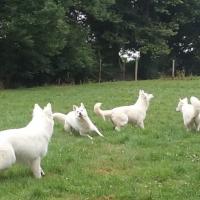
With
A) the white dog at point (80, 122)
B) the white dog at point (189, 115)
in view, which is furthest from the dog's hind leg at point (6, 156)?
the white dog at point (189, 115)

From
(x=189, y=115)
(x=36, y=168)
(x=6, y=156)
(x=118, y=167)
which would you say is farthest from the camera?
(x=189, y=115)

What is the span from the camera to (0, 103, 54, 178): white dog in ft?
28.8

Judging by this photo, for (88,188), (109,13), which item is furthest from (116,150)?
(109,13)

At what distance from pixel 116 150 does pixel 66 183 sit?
2.97m

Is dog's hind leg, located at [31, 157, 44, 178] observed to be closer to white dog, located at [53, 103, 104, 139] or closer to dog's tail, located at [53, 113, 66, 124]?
white dog, located at [53, 103, 104, 139]

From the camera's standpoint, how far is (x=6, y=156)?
28.6 ft

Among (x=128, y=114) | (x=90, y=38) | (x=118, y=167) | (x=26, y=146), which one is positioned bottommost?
(x=118, y=167)

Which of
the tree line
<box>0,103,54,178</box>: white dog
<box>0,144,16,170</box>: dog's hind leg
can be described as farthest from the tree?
<box>0,144,16,170</box>: dog's hind leg

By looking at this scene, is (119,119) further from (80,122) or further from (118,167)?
(118,167)

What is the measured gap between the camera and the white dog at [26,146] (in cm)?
877

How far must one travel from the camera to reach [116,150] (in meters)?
11.7

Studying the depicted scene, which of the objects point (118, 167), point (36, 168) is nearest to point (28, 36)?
point (118, 167)

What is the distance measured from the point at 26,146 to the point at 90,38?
3410 cm

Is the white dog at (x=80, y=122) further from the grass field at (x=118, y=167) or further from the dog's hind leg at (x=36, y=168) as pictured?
the dog's hind leg at (x=36, y=168)
